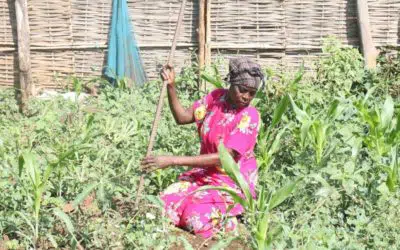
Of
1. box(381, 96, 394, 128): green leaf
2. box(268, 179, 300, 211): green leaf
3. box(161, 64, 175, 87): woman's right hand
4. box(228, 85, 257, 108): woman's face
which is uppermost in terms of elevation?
box(161, 64, 175, 87): woman's right hand

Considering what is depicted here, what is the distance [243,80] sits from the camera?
190 inches

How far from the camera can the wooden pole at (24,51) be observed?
9133 millimetres

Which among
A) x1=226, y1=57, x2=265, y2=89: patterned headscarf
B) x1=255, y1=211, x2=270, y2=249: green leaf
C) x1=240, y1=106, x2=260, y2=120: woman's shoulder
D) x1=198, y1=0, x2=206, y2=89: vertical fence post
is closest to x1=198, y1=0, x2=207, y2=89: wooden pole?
x1=198, y1=0, x2=206, y2=89: vertical fence post

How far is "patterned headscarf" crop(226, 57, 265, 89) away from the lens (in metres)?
4.82

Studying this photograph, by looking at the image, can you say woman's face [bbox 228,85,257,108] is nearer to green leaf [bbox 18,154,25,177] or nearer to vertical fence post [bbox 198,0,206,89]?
green leaf [bbox 18,154,25,177]

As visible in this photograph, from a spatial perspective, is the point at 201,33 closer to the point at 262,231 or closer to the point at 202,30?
the point at 202,30

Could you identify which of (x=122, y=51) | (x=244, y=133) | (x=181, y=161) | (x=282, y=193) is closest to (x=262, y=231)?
(x=282, y=193)

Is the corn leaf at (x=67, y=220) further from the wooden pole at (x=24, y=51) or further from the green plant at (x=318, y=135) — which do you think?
the wooden pole at (x=24, y=51)

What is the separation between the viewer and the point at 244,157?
5074 mm

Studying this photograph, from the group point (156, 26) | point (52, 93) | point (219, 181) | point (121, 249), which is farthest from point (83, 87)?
point (121, 249)

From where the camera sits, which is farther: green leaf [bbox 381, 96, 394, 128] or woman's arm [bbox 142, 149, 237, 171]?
green leaf [bbox 381, 96, 394, 128]

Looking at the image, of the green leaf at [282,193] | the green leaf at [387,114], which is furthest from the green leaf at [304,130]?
the green leaf at [282,193]

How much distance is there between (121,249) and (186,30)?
4.99 m

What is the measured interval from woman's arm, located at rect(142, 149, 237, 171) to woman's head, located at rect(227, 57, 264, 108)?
327mm
